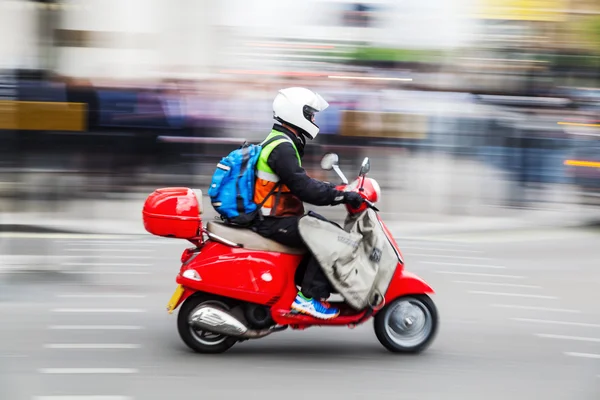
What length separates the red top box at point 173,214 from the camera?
6285 mm

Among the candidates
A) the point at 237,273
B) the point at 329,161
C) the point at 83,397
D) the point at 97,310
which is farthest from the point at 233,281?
the point at 97,310

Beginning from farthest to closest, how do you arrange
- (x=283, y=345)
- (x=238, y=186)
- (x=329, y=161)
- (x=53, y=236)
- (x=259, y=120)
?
(x=259, y=120) < (x=53, y=236) < (x=283, y=345) < (x=238, y=186) < (x=329, y=161)

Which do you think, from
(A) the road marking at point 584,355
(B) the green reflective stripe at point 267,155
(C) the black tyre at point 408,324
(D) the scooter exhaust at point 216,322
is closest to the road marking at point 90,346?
(D) the scooter exhaust at point 216,322

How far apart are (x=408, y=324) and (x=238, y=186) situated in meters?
1.46

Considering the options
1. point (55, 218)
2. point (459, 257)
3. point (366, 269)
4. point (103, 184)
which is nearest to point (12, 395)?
point (366, 269)

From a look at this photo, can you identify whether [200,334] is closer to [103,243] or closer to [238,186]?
[238,186]

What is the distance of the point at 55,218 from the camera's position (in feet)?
41.8

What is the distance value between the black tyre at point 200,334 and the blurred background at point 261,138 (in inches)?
97.1

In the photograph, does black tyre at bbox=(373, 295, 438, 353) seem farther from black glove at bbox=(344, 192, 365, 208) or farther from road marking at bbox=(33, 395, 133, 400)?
road marking at bbox=(33, 395, 133, 400)

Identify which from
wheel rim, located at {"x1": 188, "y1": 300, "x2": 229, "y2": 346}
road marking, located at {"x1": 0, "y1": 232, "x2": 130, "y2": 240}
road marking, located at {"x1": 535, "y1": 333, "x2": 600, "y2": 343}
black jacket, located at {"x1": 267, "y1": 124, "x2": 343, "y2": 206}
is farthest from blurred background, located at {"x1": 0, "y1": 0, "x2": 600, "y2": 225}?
black jacket, located at {"x1": 267, "y1": 124, "x2": 343, "y2": 206}

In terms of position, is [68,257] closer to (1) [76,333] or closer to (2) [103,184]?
(1) [76,333]

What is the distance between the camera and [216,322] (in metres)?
6.38

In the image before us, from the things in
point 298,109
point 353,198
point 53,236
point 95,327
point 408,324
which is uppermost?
point 298,109

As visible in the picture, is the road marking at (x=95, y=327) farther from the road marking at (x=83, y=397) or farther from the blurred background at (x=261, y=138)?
the road marking at (x=83, y=397)
